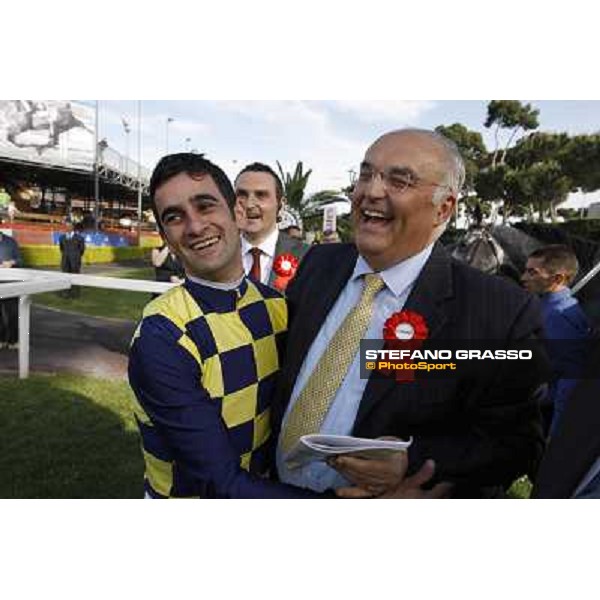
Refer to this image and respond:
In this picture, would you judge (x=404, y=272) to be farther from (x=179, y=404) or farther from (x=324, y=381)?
(x=179, y=404)

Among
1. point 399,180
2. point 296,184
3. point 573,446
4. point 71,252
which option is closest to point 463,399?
point 573,446

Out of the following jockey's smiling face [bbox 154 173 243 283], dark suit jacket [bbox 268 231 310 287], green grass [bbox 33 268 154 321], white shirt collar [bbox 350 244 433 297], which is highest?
jockey's smiling face [bbox 154 173 243 283]

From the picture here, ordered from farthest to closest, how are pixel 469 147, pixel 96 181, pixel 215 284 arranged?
pixel 96 181, pixel 469 147, pixel 215 284

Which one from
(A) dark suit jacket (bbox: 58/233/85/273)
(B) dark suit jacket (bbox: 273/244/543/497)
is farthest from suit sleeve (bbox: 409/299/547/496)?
(A) dark suit jacket (bbox: 58/233/85/273)

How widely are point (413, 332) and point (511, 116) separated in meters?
0.69

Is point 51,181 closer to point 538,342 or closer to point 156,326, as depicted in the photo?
point 156,326

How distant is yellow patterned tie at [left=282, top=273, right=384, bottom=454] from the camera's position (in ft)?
3.46

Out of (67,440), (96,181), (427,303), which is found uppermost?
(96,181)

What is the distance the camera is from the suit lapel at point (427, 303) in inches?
40.2

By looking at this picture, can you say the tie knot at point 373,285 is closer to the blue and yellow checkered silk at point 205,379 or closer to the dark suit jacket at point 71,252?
the blue and yellow checkered silk at point 205,379

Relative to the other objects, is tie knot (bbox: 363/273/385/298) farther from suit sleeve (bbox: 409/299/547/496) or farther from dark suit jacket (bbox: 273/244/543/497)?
suit sleeve (bbox: 409/299/547/496)

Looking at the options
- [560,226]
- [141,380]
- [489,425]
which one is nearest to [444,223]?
[489,425]

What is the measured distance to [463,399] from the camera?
105 centimetres
